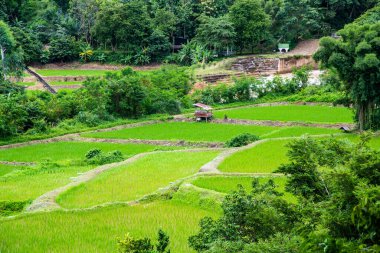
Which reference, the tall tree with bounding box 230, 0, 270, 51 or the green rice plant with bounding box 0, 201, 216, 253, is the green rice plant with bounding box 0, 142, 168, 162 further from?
the tall tree with bounding box 230, 0, 270, 51

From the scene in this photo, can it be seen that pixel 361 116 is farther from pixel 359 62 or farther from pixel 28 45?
pixel 28 45

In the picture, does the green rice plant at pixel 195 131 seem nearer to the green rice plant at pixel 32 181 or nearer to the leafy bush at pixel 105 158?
the leafy bush at pixel 105 158

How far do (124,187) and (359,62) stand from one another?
10778mm

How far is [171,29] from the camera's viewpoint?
168ft

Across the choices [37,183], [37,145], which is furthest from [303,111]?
[37,183]

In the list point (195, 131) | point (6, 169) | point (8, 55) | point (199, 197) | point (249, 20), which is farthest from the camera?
point (249, 20)

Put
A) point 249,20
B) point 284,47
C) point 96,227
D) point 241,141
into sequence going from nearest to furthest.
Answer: point 96,227, point 241,141, point 249,20, point 284,47

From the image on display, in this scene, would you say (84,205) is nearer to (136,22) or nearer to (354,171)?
(354,171)

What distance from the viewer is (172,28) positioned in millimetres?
50906

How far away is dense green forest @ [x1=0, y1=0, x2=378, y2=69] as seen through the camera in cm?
4675

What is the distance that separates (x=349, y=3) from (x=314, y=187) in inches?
1777

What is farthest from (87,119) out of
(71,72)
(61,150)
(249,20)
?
(249,20)

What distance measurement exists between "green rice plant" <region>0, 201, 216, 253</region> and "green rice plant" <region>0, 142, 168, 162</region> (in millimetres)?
10263

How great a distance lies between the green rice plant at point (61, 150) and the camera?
2298 cm
